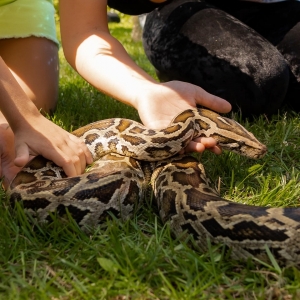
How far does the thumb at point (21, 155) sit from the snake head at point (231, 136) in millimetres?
1578

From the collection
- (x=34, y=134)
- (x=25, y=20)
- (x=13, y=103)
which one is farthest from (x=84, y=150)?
(x=25, y=20)

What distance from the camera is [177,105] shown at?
426cm

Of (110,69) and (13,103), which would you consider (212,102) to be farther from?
(13,103)

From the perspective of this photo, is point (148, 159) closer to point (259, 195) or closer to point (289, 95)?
point (259, 195)

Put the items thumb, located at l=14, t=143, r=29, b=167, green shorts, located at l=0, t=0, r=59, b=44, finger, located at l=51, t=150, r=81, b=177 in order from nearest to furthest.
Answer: thumb, located at l=14, t=143, r=29, b=167 → finger, located at l=51, t=150, r=81, b=177 → green shorts, located at l=0, t=0, r=59, b=44

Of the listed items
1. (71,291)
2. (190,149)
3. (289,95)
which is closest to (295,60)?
(289,95)

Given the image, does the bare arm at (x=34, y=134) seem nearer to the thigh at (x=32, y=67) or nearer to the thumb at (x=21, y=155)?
the thumb at (x=21, y=155)

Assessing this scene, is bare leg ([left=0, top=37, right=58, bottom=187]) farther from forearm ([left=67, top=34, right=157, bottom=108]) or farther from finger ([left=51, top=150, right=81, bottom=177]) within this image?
finger ([left=51, top=150, right=81, bottom=177])

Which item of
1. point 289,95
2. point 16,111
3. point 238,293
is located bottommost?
point 289,95

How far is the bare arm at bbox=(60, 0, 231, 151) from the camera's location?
13.8 ft

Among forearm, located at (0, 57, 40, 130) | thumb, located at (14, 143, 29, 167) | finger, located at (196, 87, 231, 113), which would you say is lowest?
finger, located at (196, 87, 231, 113)

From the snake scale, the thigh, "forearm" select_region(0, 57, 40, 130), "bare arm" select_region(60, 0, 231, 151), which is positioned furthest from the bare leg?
"forearm" select_region(0, 57, 40, 130)

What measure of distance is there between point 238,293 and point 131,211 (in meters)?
1.08

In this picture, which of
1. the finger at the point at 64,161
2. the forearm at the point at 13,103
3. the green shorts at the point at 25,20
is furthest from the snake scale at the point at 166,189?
the green shorts at the point at 25,20
